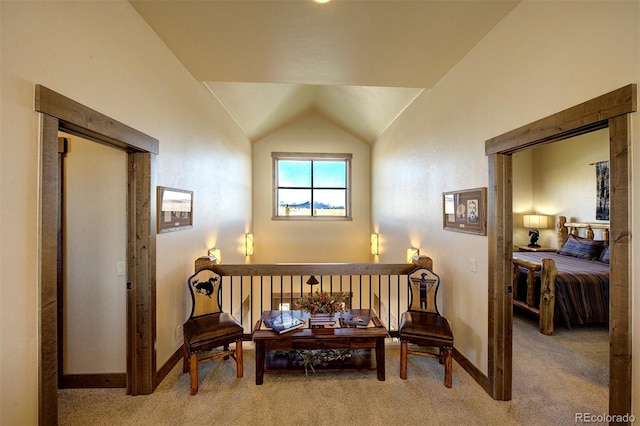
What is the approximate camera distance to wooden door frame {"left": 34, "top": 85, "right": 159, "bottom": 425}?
4.64 feet

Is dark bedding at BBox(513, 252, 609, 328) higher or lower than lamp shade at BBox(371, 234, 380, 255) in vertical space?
lower

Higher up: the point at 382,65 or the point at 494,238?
the point at 382,65

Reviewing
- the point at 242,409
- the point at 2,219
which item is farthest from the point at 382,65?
the point at 242,409

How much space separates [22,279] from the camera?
1.33 metres

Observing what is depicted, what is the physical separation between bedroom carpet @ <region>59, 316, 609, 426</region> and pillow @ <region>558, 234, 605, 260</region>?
2.65 metres

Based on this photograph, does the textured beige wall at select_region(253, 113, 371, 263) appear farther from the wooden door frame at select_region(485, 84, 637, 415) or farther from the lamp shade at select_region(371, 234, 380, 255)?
the wooden door frame at select_region(485, 84, 637, 415)

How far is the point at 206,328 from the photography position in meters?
2.45

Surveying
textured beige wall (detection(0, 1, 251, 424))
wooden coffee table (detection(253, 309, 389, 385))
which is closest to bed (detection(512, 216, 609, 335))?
→ wooden coffee table (detection(253, 309, 389, 385))

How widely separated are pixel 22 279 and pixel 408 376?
286 cm

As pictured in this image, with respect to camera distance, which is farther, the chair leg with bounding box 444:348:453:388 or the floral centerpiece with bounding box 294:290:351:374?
the floral centerpiece with bounding box 294:290:351:374

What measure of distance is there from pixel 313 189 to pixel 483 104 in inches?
188

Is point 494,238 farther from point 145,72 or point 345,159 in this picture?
point 345,159

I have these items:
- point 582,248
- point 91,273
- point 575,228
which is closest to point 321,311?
point 91,273

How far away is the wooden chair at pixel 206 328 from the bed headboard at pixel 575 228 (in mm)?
6215
